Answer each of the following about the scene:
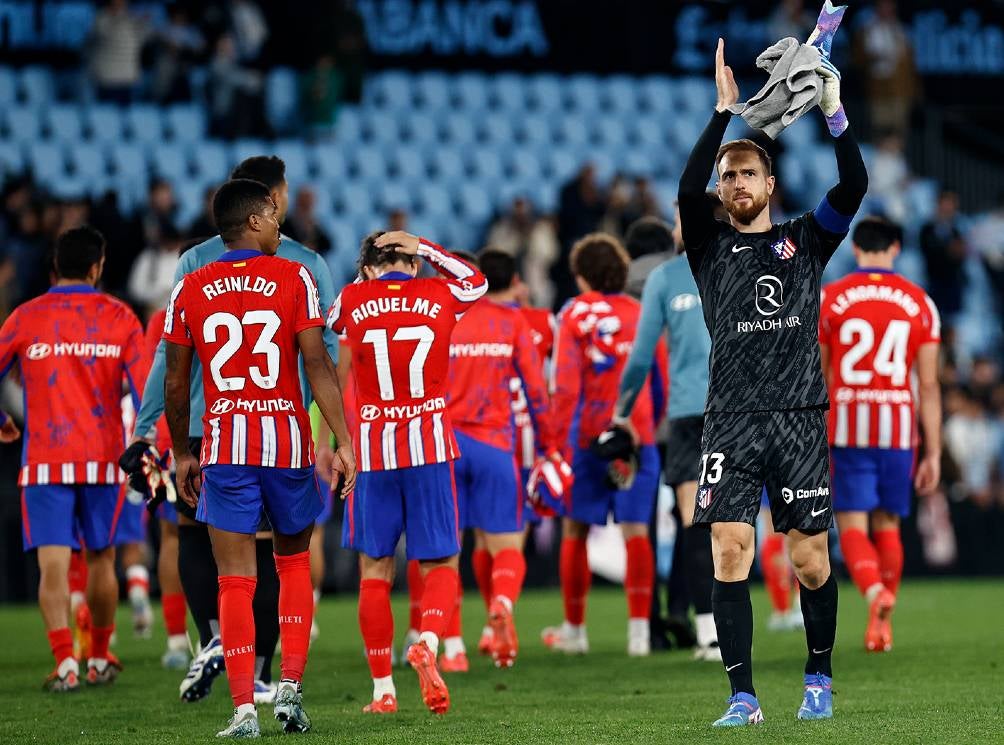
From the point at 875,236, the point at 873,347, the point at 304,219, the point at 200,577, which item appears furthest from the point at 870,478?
the point at 304,219

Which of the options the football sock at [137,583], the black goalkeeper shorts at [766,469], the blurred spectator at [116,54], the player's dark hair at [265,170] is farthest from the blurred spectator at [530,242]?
the black goalkeeper shorts at [766,469]

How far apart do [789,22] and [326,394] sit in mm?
17020

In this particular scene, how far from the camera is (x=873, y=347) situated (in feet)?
30.8

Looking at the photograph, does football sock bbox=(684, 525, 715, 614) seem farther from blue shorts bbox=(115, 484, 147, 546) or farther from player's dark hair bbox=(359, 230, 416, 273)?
blue shorts bbox=(115, 484, 147, 546)

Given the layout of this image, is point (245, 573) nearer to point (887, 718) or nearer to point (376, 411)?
point (376, 411)

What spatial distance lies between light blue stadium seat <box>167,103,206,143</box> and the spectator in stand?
3586mm

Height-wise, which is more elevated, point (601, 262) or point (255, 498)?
point (601, 262)

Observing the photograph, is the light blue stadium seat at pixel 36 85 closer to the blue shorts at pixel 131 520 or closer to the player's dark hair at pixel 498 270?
the blue shorts at pixel 131 520

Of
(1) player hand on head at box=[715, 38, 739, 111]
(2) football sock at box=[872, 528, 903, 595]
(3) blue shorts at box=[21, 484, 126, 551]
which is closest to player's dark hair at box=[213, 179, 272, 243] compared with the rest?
(1) player hand on head at box=[715, 38, 739, 111]

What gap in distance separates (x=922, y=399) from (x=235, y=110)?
11.2 meters

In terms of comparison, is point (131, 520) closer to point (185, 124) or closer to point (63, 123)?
point (63, 123)

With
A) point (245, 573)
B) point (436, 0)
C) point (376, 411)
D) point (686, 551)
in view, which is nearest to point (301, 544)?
point (245, 573)

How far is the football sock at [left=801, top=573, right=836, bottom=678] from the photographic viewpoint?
6.22m

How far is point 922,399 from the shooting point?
→ 934 cm
